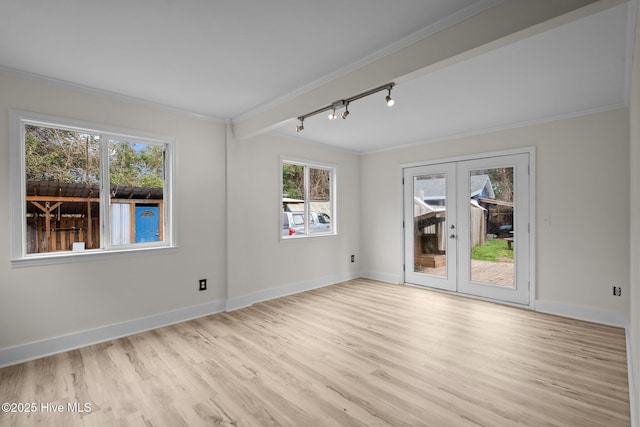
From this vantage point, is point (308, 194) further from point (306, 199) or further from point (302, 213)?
point (302, 213)

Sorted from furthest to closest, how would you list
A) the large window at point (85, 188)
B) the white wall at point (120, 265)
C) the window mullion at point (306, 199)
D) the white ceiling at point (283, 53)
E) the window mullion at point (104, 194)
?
the window mullion at point (306, 199), the window mullion at point (104, 194), the large window at point (85, 188), the white wall at point (120, 265), the white ceiling at point (283, 53)

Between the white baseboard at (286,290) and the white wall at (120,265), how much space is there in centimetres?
24

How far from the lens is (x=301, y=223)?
17.1 feet

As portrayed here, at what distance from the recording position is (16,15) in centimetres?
195

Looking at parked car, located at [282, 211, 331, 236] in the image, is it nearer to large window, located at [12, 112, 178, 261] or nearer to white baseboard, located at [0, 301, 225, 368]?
white baseboard, located at [0, 301, 225, 368]

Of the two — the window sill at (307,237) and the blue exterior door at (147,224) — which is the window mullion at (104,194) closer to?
the blue exterior door at (147,224)

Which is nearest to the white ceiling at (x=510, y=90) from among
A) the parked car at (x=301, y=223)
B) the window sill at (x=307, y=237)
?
the parked car at (x=301, y=223)

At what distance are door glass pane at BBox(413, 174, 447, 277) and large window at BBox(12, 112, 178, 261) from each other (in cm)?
383

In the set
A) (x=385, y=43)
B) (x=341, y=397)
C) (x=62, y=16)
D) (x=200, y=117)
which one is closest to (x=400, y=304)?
(x=341, y=397)

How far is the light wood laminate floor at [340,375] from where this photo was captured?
2.04 m

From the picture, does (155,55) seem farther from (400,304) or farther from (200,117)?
(400,304)

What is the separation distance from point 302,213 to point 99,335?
3095mm

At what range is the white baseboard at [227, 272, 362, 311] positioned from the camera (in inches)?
166

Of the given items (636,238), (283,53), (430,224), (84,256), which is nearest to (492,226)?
(430,224)
